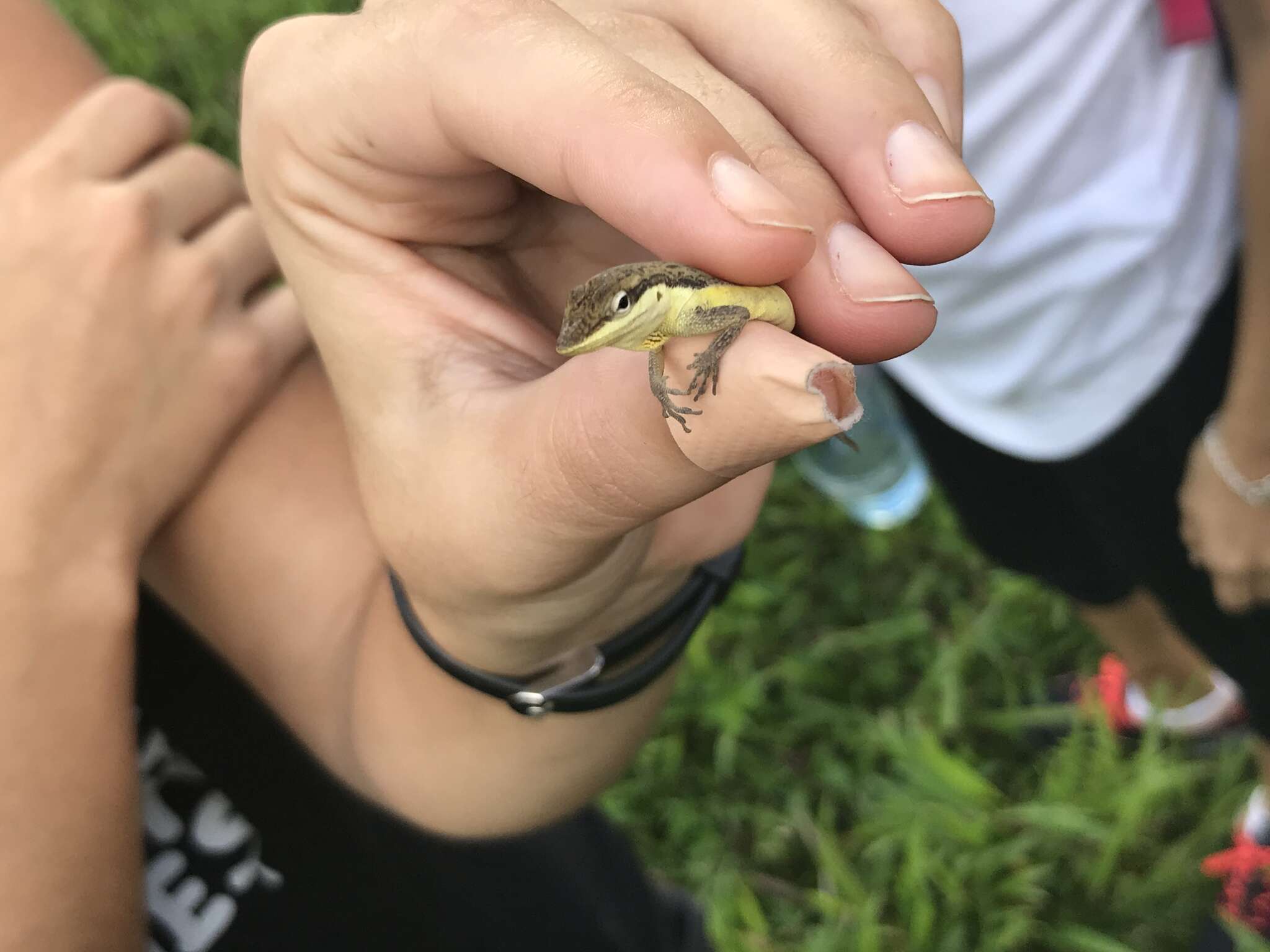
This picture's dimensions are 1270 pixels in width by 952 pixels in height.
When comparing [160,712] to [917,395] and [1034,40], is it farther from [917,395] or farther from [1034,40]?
[1034,40]

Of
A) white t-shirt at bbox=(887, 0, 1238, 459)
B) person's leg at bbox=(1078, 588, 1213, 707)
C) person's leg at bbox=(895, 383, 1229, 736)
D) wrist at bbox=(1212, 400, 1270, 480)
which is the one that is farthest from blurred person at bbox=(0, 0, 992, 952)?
person's leg at bbox=(1078, 588, 1213, 707)

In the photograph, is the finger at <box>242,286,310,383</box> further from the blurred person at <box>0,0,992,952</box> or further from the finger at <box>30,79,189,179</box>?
the finger at <box>30,79,189,179</box>

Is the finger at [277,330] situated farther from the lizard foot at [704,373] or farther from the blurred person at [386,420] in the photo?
the lizard foot at [704,373]

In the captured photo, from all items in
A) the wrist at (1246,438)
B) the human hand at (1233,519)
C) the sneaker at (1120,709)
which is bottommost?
the sneaker at (1120,709)

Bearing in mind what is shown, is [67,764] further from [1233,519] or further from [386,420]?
[1233,519]

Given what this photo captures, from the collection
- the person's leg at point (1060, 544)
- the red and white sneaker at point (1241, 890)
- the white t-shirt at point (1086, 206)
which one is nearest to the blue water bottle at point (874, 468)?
the person's leg at point (1060, 544)

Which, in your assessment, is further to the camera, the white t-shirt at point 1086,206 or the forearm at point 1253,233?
the white t-shirt at point 1086,206

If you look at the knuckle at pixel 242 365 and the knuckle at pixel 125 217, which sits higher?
the knuckle at pixel 125 217
